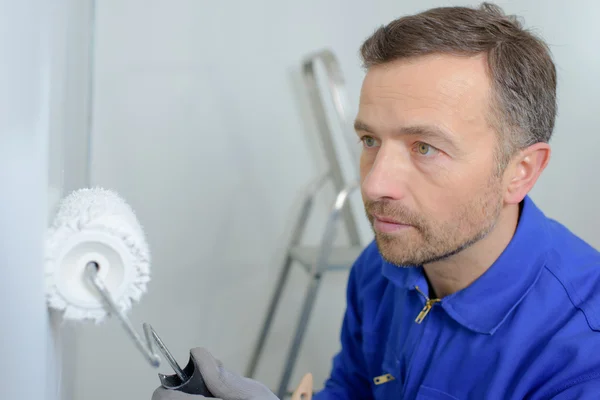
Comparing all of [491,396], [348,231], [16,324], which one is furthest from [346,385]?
[16,324]

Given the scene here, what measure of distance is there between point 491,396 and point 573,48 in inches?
56.1

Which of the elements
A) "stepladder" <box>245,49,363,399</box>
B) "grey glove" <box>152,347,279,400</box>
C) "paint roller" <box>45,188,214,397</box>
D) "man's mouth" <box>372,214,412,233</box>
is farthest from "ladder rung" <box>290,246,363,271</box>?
"paint roller" <box>45,188,214,397</box>

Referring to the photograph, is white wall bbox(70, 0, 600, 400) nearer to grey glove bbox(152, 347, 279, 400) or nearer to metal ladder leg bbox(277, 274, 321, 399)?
metal ladder leg bbox(277, 274, 321, 399)

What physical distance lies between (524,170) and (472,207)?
125 mm

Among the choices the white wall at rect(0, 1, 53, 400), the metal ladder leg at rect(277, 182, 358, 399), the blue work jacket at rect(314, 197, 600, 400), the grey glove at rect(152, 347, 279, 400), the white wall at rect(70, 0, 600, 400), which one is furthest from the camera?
the white wall at rect(70, 0, 600, 400)

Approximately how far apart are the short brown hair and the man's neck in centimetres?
11

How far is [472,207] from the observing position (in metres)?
0.99

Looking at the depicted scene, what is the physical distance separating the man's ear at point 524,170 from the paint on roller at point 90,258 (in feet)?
2.29

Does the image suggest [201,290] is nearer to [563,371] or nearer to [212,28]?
[212,28]

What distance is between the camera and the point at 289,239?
1985 millimetres

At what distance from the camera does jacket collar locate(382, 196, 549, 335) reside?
0.97 m

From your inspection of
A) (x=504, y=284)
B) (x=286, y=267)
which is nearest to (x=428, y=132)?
(x=504, y=284)

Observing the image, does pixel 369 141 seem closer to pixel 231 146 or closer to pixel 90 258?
pixel 90 258

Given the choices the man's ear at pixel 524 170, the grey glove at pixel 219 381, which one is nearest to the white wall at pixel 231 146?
the man's ear at pixel 524 170
